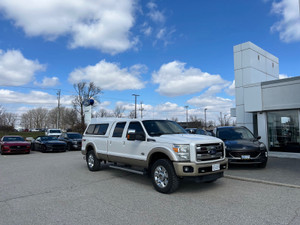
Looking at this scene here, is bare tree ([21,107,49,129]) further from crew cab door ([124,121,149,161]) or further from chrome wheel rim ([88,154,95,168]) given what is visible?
crew cab door ([124,121,149,161])

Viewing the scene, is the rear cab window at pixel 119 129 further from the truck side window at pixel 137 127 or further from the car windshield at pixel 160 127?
the car windshield at pixel 160 127

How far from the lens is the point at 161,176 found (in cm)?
594

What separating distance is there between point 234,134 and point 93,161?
20.6ft

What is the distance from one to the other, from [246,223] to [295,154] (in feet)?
32.9

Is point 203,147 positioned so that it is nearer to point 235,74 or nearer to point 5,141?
point 235,74

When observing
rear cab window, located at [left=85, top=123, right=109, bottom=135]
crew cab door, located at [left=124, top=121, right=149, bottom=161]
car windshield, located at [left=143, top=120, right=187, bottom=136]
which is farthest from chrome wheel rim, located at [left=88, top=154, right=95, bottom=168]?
car windshield, located at [left=143, top=120, right=187, bottom=136]

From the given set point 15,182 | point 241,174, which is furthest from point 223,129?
point 15,182

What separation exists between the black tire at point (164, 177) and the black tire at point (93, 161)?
3.43 metres

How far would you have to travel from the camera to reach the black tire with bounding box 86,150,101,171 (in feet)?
29.0

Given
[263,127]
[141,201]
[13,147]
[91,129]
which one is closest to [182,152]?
[141,201]

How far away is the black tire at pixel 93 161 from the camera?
8.84 metres

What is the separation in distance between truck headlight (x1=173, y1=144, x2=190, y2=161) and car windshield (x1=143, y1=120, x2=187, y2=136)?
3.69 feet

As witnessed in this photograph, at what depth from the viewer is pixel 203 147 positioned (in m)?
5.70

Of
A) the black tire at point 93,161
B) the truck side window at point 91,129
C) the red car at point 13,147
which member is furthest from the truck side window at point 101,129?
the red car at point 13,147
